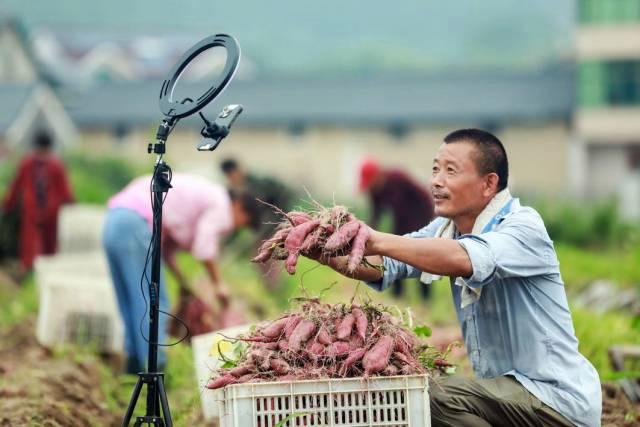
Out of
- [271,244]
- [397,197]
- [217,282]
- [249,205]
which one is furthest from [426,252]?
[397,197]

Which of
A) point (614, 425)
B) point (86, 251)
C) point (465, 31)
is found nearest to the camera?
point (614, 425)

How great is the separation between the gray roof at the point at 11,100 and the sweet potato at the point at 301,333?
30.6m

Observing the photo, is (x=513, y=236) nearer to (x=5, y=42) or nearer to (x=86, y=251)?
(x=86, y=251)

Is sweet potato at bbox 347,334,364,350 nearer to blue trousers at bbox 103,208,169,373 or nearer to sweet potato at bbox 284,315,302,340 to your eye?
sweet potato at bbox 284,315,302,340

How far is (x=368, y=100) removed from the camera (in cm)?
4447

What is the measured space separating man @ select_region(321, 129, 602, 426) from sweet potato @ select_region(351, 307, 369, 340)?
22cm

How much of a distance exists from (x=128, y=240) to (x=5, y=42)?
3530 cm

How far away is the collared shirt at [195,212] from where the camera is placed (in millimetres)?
8984

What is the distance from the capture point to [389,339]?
5.04 m

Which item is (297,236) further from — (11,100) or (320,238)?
(11,100)

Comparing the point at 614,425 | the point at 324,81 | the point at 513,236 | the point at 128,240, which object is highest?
the point at 324,81

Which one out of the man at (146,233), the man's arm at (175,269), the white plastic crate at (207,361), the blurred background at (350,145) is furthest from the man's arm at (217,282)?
the white plastic crate at (207,361)

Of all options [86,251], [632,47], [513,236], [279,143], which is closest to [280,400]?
[513,236]

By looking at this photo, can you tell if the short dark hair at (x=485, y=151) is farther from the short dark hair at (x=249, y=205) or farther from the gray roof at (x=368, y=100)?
the gray roof at (x=368, y=100)
